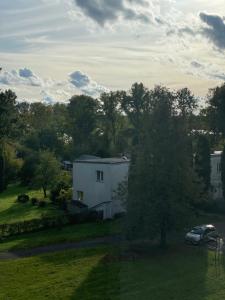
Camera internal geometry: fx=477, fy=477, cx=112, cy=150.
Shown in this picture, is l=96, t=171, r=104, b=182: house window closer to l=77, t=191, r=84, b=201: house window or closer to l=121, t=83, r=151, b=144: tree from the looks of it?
l=77, t=191, r=84, b=201: house window

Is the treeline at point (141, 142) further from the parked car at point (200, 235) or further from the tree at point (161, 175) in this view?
the parked car at point (200, 235)

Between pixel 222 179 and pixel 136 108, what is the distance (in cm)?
4034

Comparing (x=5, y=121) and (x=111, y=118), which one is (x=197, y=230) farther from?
(x=111, y=118)

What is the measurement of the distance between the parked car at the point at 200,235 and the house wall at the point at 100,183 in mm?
10055

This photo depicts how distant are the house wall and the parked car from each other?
10055 millimetres

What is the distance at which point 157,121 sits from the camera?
106 feet

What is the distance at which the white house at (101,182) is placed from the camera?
147ft

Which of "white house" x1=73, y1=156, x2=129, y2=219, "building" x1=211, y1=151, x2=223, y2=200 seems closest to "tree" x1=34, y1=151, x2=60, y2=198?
"white house" x1=73, y1=156, x2=129, y2=219

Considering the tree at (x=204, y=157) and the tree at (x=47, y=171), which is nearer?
the tree at (x=204, y=157)

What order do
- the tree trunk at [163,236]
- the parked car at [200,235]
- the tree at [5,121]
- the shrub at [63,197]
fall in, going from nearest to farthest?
the tree trunk at [163,236], the parked car at [200,235], the shrub at [63,197], the tree at [5,121]

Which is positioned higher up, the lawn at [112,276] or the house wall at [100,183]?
the house wall at [100,183]

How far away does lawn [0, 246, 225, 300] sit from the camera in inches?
910

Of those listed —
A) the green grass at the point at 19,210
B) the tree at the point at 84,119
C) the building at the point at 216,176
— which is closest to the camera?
the green grass at the point at 19,210

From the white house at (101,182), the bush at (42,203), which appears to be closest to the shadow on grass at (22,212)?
the bush at (42,203)
